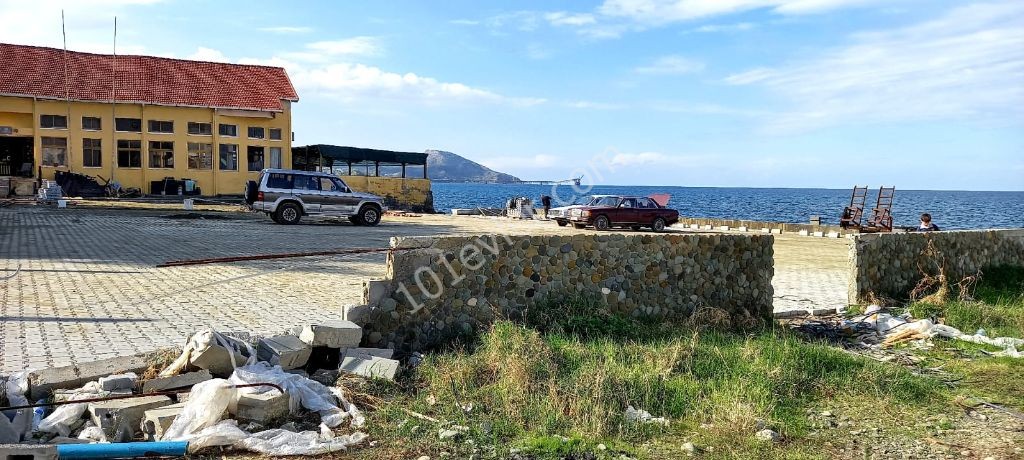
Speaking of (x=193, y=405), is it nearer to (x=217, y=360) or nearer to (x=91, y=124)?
(x=217, y=360)

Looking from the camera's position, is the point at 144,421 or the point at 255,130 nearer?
the point at 144,421

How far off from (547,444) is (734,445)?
133 centimetres

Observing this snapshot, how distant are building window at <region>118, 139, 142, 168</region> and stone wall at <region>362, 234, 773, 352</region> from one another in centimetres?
3599

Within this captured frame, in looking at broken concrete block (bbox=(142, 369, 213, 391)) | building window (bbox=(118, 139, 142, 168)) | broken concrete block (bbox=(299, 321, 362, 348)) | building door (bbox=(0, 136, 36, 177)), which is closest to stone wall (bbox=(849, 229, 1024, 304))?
broken concrete block (bbox=(299, 321, 362, 348))

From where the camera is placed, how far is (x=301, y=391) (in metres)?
5.82

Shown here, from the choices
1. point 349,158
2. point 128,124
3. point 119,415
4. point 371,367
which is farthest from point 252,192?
point 119,415

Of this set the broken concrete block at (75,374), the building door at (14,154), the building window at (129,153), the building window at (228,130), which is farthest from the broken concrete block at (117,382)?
the building door at (14,154)

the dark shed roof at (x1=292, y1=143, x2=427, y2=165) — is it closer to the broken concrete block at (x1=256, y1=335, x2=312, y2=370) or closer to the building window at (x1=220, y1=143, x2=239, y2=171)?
the building window at (x1=220, y1=143, x2=239, y2=171)

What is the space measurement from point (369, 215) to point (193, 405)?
20.8 metres

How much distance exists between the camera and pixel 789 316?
Result: 10.6 m

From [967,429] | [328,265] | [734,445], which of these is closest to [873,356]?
[967,429]

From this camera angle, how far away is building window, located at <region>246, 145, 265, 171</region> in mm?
41781

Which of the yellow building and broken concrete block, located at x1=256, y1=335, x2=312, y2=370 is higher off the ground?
the yellow building

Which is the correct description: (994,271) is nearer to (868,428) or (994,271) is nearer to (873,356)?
(873,356)
